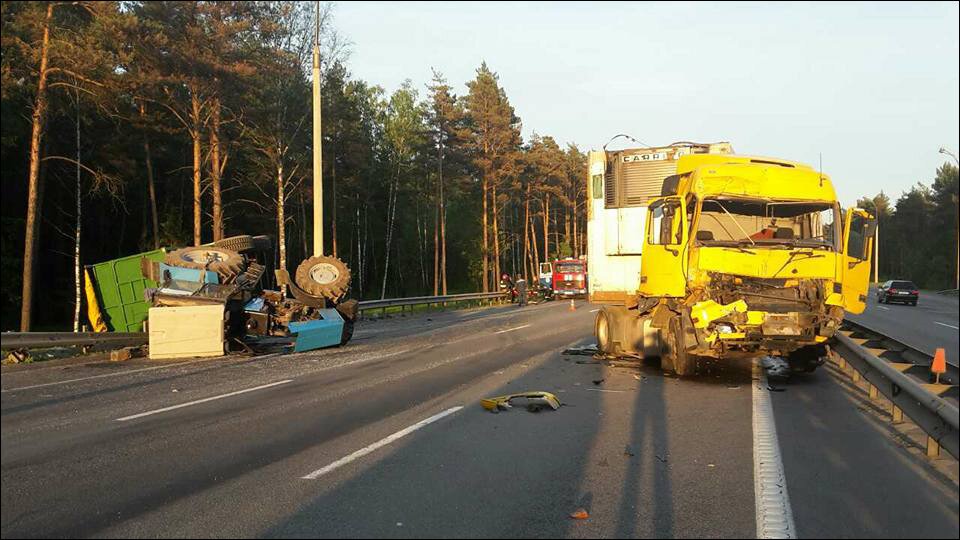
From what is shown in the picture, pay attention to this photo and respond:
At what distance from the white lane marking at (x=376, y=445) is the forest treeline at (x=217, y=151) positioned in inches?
358

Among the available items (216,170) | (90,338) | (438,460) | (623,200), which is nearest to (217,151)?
(216,170)

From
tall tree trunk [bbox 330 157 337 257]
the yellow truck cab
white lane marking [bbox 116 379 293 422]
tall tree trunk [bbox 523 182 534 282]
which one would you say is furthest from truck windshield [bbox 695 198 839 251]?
Result: tall tree trunk [bbox 523 182 534 282]

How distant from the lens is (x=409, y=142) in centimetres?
6347

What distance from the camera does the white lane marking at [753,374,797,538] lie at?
483cm

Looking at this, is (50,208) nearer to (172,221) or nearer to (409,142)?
(172,221)

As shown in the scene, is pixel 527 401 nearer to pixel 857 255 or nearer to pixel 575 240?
pixel 857 255

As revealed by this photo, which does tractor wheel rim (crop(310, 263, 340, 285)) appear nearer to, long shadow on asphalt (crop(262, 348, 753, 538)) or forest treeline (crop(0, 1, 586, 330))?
forest treeline (crop(0, 1, 586, 330))

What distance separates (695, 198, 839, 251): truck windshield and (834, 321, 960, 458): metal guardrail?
5.67ft

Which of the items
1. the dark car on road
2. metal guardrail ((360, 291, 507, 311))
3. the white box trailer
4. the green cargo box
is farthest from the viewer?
the dark car on road

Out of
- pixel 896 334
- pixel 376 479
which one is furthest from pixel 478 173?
pixel 376 479

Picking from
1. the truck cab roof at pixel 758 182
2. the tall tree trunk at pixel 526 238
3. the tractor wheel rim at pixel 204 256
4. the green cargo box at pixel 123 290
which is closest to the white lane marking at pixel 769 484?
the truck cab roof at pixel 758 182

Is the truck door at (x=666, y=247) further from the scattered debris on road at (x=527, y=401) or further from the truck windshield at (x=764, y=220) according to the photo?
the scattered debris on road at (x=527, y=401)

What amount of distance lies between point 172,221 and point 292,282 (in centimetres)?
2659

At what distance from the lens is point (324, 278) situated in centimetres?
1667
